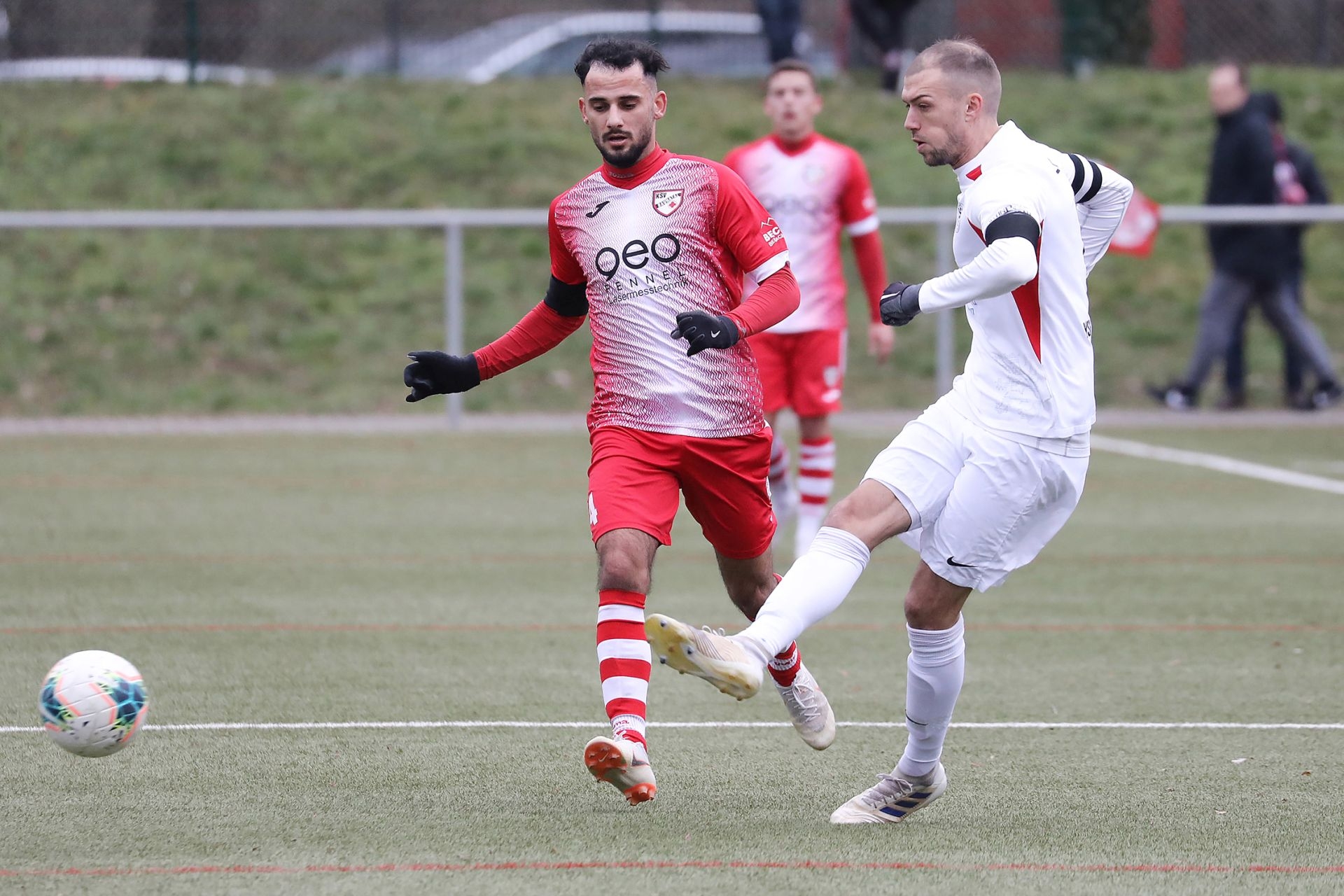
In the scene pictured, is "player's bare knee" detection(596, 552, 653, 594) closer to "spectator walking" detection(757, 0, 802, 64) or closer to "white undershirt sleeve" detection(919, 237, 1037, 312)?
"white undershirt sleeve" detection(919, 237, 1037, 312)

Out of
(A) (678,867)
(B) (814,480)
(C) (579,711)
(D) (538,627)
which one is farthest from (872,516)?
(B) (814,480)

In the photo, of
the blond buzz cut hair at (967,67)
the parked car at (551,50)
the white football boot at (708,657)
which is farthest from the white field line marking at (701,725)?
the parked car at (551,50)

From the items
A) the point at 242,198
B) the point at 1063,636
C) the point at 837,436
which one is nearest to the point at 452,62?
the point at 242,198

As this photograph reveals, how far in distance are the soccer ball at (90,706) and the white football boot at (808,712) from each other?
5.71 feet

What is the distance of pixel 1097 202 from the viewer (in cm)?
480

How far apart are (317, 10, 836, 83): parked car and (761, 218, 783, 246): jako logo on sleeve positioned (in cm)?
1571

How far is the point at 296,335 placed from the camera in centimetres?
1678

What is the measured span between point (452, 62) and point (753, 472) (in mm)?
16599

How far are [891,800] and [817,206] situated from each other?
16.1 feet

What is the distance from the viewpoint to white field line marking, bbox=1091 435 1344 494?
39.0 feet

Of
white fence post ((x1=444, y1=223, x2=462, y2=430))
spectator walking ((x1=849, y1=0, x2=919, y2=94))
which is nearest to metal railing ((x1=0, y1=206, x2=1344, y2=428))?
white fence post ((x1=444, y1=223, x2=462, y2=430))

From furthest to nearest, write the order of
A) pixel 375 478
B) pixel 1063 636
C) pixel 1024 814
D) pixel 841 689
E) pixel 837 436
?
pixel 837 436
pixel 375 478
pixel 1063 636
pixel 841 689
pixel 1024 814

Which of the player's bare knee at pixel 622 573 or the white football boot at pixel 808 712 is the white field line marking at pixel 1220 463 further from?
the player's bare knee at pixel 622 573

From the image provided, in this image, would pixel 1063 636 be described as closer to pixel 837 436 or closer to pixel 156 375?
pixel 837 436
